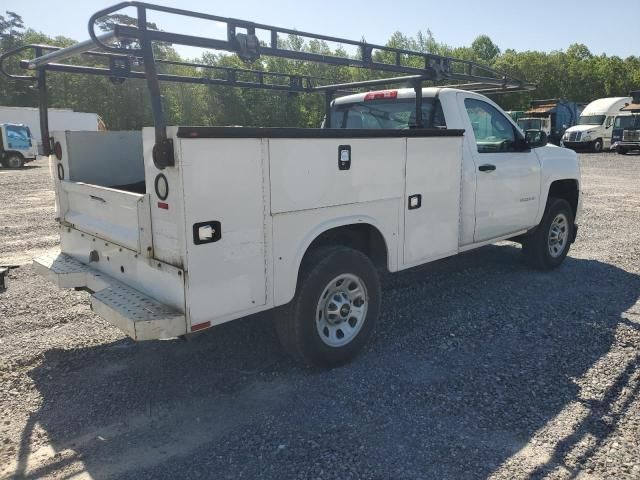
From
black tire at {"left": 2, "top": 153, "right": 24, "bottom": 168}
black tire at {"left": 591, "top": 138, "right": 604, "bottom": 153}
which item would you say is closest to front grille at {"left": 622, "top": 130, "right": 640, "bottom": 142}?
black tire at {"left": 591, "top": 138, "right": 604, "bottom": 153}

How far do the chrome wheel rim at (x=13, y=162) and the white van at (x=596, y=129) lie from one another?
29.9 meters

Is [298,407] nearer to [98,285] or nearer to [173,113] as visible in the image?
[98,285]

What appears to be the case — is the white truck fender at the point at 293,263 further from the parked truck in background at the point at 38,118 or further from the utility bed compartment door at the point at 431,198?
the parked truck in background at the point at 38,118

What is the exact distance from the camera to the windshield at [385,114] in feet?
17.5

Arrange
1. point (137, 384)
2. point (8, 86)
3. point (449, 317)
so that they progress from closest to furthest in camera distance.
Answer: point (137, 384)
point (449, 317)
point (8, 86)

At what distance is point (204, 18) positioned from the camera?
328cm

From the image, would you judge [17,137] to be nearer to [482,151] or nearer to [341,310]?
[482,151]

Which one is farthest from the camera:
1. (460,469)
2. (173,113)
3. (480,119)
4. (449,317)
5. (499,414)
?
(173,113)

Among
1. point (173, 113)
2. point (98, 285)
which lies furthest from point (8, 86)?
point (98, 285)

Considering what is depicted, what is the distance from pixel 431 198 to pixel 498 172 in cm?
127

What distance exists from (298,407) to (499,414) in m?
1.30

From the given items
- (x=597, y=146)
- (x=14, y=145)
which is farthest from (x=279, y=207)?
(x=597, y=146)

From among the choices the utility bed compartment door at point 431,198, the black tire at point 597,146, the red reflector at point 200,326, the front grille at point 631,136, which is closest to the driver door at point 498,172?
the utility bed compartment door at point 431,198

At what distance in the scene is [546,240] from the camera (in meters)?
→ 6.57
